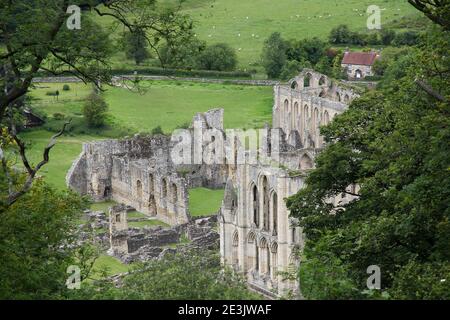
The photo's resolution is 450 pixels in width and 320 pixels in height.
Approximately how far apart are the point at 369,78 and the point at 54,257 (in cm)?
7468

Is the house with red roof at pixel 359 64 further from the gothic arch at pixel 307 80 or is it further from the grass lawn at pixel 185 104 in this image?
the gothic arch at pixel 307 80

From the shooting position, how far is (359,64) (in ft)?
343

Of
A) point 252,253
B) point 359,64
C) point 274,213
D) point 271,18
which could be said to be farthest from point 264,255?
point 271,18

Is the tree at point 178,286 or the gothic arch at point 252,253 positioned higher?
the tree at point 178,286

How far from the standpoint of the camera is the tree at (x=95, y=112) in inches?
3233

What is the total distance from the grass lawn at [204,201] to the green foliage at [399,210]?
25.3 meters

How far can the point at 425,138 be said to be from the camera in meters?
30.6

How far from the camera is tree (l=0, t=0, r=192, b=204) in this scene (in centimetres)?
2525

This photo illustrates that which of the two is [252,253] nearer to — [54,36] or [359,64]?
[54,36]

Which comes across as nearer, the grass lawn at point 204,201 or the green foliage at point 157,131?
the grass lawn at point 204,201

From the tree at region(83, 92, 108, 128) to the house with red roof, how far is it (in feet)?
97.8

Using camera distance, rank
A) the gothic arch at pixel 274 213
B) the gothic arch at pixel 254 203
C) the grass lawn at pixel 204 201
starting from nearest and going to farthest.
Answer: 1. the gothic arch at pixel 274 213
2. the gothic arch at pixel 254 203
3. the grass lawn at pixel 204 201

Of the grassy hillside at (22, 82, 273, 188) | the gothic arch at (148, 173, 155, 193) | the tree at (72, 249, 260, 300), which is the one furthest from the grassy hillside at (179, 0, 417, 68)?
the tree at (72, 249, 260, 300)

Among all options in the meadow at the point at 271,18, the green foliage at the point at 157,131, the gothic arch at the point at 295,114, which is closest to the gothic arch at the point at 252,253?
the green foliage at the point at 157,131
